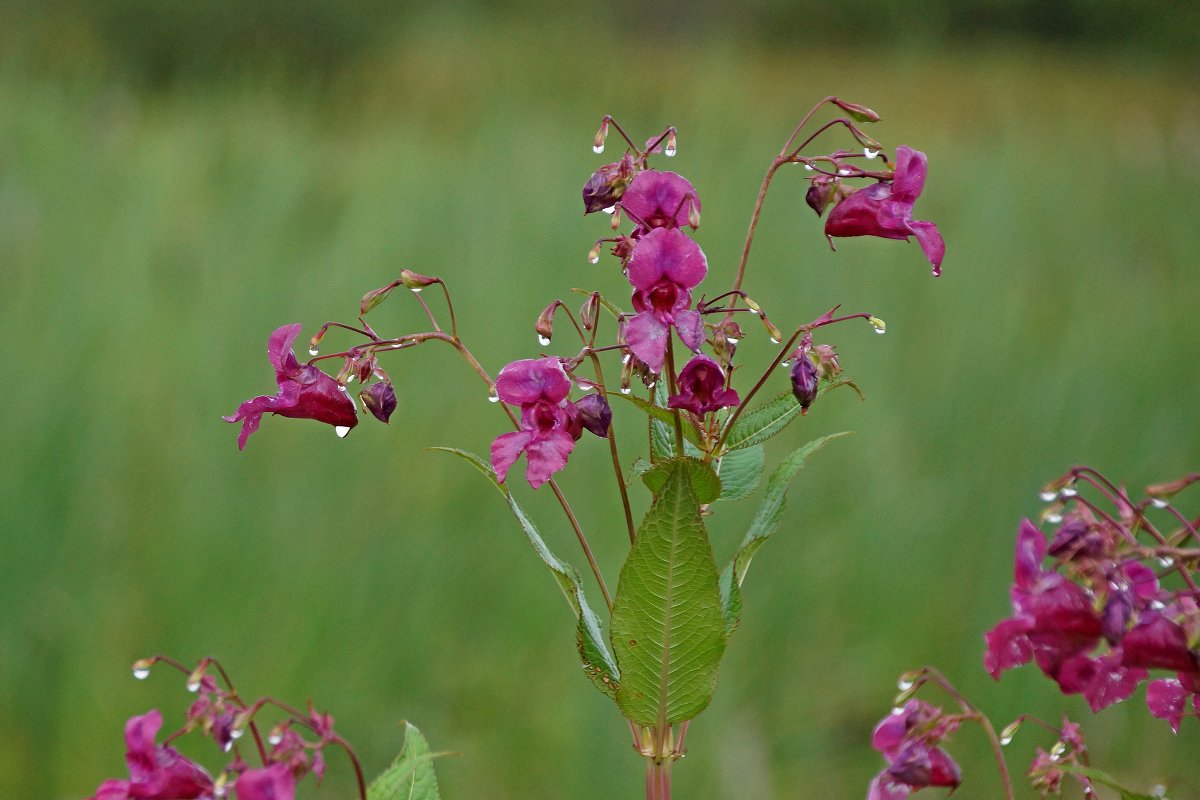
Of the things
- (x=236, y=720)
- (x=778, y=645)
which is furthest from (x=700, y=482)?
(x=778, y=645)

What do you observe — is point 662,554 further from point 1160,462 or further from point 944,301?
point 944,301

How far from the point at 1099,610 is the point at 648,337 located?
9.2 inches

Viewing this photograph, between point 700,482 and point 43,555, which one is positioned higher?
point 700,482

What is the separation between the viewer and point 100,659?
1987mm

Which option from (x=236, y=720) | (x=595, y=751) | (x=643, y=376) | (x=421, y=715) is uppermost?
(x=643, y=376)

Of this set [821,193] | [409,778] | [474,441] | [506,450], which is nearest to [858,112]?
[821,193]

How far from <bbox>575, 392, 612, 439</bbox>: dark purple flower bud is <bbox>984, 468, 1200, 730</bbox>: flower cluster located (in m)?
0.21

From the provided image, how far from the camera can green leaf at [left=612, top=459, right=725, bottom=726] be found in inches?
25.5

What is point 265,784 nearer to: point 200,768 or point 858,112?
point 200,768

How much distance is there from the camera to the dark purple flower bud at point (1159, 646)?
529 mm

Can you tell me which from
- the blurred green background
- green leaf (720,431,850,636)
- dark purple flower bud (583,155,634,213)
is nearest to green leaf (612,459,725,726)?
green leaf (720,431,850,636)

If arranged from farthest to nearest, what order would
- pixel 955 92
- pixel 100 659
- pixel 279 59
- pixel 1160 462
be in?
pixel 955 92
pixel 279 59
pixel 1160 462
pixel 100 659

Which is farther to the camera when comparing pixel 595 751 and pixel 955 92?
pixel 955 92

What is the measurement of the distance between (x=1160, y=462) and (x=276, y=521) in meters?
1.67
